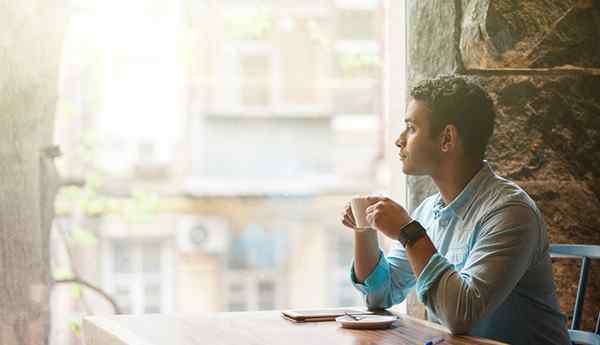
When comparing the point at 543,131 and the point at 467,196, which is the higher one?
the point at 543,131

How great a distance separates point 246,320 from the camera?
5.80ft

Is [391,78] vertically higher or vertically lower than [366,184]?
higher

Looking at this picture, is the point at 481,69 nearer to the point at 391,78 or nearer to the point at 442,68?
the point at 442,68

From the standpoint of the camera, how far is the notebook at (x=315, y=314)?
1.77 metres

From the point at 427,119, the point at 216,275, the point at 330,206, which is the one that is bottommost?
the point at 216,275

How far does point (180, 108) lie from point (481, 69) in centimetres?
440

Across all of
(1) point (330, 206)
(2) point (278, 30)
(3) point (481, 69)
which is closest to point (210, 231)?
(1) point (330, 206)

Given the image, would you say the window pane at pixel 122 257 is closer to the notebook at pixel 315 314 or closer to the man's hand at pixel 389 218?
the notebook at pixel 315 314

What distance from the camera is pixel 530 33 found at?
224 centimetres

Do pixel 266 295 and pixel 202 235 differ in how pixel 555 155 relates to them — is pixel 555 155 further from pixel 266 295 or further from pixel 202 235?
pixel 266 295

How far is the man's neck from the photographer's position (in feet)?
6.21

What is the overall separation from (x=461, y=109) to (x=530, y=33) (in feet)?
1.55

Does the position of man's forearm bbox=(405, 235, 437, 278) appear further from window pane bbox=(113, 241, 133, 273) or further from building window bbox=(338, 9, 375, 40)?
building window bbox=(338, 9, 375, 40)

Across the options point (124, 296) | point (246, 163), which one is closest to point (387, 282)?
point (124, 296)
